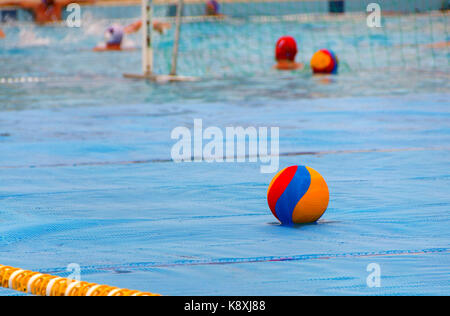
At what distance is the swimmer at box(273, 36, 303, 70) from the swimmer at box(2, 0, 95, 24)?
85.3 feet

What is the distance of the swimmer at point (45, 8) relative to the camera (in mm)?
42969

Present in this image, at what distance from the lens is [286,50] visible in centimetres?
1794

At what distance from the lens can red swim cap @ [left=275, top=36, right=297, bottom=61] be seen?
58.1 feet

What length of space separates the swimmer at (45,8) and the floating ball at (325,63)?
28.3 metres

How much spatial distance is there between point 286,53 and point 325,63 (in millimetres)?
2491

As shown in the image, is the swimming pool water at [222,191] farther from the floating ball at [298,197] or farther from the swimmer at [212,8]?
the swimmer at [212,8]

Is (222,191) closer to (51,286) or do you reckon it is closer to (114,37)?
(51,286)

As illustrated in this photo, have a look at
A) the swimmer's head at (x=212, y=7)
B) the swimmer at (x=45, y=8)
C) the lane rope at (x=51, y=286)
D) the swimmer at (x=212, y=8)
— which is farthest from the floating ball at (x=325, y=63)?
the swimmer at (x=45, y=8)

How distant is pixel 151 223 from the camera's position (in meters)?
5.26

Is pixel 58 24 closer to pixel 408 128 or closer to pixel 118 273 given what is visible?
pixel 408 128

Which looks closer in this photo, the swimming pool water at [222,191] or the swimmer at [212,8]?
the swimming pool water at [222,191]

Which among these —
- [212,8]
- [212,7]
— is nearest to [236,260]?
[212,8]
